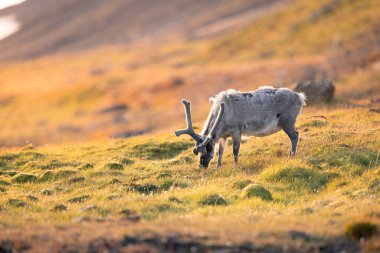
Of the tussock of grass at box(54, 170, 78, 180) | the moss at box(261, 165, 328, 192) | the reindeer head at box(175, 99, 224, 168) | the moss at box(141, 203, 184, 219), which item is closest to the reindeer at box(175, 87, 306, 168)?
the reindeer head at box(175, 99, 224, 168)

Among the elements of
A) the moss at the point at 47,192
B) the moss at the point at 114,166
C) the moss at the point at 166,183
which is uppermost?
the moss at the point at 114,166

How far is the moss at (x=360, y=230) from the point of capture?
498 inches

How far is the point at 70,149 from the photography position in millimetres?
28359

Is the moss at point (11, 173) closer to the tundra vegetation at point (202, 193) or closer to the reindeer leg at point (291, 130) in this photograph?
the tundra vegetation at point (202, 193)

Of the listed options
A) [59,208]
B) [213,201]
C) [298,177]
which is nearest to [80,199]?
[59,208]

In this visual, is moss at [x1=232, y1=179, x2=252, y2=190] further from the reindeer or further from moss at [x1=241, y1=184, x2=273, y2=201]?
the reindeer

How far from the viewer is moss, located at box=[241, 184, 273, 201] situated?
16825mm

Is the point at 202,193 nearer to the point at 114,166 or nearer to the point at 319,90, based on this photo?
the point at 114,166

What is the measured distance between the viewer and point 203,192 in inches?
674

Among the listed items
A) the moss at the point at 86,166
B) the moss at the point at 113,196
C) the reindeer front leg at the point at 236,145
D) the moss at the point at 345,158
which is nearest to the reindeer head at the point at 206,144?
the reindeer front leg at the point at 236,145

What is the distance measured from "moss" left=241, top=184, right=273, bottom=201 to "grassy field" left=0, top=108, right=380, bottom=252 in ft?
0.10

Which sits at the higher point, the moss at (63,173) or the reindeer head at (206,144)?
the reindeer head at (206,144)

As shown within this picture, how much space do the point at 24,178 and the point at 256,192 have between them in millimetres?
9248

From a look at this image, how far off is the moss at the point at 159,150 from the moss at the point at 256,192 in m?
7.97
